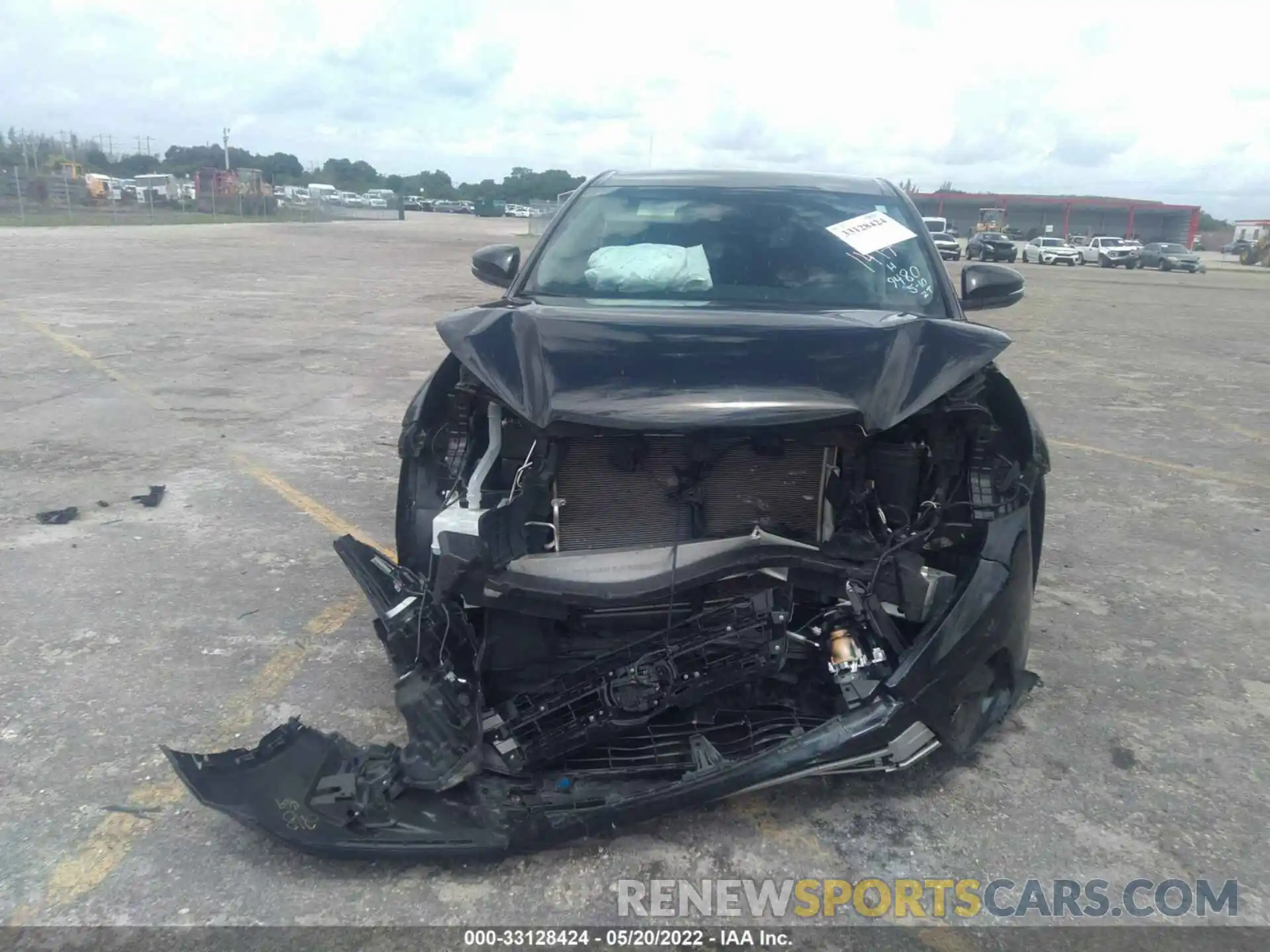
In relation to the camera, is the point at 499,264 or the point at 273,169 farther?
the point at 273,169

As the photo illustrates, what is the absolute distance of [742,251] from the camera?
3.94 meters

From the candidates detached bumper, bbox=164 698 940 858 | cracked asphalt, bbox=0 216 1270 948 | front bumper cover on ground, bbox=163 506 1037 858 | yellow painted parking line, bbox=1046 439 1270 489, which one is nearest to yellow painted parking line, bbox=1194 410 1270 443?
cracked asphalt, bbox=0 216 1270 948

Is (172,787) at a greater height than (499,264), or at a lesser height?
lesser

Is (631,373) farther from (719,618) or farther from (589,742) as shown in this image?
(589,742)

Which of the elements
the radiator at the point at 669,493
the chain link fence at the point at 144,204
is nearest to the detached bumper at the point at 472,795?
the radiator at the point at 669,493

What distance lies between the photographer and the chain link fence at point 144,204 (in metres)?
40.3

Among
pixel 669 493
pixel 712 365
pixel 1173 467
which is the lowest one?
pixel 1173 467

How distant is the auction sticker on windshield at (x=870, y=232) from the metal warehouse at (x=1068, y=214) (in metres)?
72.2

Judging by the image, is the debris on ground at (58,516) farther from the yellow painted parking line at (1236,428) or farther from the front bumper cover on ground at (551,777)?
the yellow painted parking line at (1236,428)

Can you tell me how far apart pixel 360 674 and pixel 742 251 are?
227 cm

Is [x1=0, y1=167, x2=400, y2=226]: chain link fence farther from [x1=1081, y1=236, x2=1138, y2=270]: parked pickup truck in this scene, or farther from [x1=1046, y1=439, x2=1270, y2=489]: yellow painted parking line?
[x1=1081, y1=236, x2=1138, y2=270]: parked pickup truck

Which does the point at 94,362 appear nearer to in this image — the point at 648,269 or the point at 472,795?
the point at 648,269

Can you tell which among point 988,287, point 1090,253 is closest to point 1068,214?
point 1090,253

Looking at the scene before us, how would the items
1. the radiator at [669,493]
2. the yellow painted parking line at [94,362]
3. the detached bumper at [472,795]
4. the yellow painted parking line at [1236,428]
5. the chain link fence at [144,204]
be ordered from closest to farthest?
the detached bumper at [472,795]
the radiator at [669,493]
the yellow painted parking line at [1236,428]
the yellow painted parking line at [94,362]
the chain link fence at [144,204]
